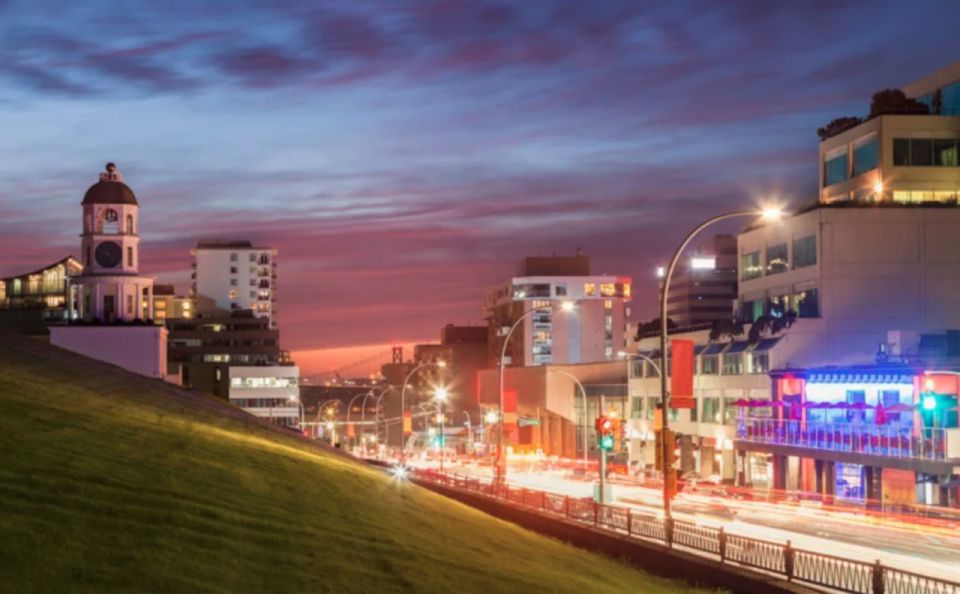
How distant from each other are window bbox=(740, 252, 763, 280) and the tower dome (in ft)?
173

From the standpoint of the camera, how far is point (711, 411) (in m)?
119

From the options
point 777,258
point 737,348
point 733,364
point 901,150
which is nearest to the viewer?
Answer: point 737,348

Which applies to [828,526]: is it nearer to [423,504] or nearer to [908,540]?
[908,540]

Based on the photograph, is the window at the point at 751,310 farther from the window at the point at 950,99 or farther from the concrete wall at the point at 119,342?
the concrete wall at the point at 119,342

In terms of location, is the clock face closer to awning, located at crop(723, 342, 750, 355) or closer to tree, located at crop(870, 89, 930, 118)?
awning, located at crop(723, 342, 750, 355)

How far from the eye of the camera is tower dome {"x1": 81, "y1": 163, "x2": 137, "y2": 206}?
354 ft

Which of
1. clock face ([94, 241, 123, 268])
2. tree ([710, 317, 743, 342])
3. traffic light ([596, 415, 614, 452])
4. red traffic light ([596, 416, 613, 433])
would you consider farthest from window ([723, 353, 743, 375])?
red traffic light ([596, 416, 613, 433])

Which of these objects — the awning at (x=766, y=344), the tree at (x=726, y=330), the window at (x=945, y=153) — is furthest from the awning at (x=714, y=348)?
the window at (x=945, y=153)

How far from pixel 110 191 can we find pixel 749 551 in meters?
79.3

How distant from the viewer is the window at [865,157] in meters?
119

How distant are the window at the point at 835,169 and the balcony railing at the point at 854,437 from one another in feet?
98.7

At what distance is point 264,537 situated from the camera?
27.0m

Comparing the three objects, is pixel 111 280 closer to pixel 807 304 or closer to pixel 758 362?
pixel 758 362

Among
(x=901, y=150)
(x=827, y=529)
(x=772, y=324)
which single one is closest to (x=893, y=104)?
(x=901, y=150)
